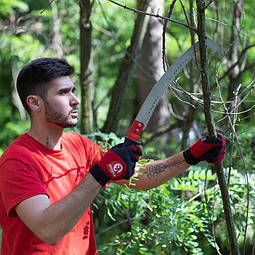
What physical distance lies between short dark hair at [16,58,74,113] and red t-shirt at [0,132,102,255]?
0.29 metres

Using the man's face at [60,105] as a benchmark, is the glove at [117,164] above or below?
below

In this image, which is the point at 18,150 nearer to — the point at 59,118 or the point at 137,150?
the point at 59,118

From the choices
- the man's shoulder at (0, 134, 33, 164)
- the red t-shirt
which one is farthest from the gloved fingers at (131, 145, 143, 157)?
Result: the man's shoulder at (0, 134, 33, 164)

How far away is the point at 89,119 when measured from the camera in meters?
4.59

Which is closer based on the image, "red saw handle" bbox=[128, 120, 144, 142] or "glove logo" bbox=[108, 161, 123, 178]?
"glove logo" bbox=[108, 161, 123, 178]

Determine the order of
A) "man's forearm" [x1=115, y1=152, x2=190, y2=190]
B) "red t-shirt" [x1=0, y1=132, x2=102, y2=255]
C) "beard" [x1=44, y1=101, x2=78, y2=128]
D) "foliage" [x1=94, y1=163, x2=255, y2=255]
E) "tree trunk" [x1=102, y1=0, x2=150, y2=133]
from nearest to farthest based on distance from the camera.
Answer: "red t-shirt" [x1=0, y1=132, x2=102, y2=255] → "beard" [x1=44, y1=101, x2=78, y2=128] → "man's forearm" [x1=115, y1=152, x2=190, y2=190] → "foliage" [x1=94, y1=163, x2=255, y2=255] → "tree trunk" [x1=102, y1=0, x2=150, y2=133]

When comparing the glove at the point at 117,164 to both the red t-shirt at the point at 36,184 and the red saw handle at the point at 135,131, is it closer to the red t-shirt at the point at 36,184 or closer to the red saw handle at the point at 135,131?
the red saw handle at the point at 135,131

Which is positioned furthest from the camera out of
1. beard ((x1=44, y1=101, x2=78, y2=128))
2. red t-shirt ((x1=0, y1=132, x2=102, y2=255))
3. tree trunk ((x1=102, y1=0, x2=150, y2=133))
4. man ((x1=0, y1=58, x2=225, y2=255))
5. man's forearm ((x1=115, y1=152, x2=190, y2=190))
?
tree trunk ((x1=102, y1=0, x2=150, y2=133))

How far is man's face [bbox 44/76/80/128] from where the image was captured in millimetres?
2615

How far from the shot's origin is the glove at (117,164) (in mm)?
2193

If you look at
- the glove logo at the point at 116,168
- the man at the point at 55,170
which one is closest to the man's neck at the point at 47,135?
the man at the point at 55,170

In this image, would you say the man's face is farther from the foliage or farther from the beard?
the foliage

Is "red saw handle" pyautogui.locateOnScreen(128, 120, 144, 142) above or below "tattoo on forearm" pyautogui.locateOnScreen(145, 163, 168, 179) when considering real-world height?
above

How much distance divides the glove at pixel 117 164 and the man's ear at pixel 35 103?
0.64 meters
